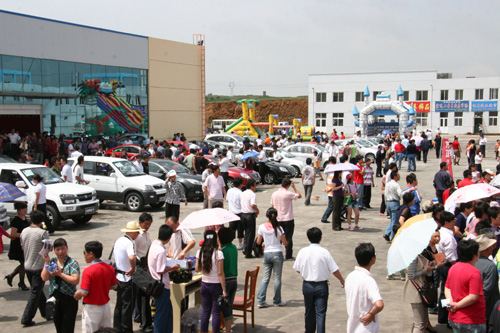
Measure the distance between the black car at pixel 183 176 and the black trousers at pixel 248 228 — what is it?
7673 millimetres

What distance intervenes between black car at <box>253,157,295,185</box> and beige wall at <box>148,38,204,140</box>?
15.9 meters

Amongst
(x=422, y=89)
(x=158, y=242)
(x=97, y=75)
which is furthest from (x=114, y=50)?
(x=422, y=89)

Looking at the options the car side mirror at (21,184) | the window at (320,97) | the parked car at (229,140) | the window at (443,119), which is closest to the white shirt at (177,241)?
the car side mirror at (21,184)

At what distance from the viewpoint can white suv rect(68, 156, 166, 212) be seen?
1705cm

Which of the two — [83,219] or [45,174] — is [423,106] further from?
[45,174]

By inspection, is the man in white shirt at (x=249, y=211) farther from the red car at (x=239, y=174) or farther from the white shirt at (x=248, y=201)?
the red car at (x=239, y=174)

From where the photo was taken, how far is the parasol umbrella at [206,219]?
24.7 ft

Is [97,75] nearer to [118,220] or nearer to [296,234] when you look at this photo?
[118,220]

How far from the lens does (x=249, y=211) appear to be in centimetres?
1126

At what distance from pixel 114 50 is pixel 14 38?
770cm

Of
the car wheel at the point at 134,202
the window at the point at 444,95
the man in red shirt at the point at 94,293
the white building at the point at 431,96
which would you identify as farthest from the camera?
the window at the point at 444,95

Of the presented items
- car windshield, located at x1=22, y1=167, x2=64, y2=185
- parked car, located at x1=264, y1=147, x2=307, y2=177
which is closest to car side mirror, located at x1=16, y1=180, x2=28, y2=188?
car windshield, located at x1=22, y1=167, x2=64, y2=185

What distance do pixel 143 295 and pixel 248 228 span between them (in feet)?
13.4

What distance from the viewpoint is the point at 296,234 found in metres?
13.9
